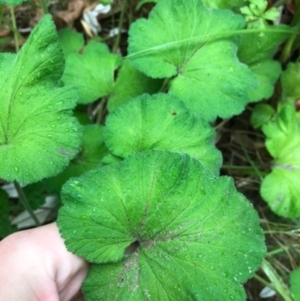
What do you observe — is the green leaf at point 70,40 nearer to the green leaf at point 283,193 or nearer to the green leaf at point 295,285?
the green leaf at point 283,193

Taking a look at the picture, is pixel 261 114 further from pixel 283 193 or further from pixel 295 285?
pixel 295 285

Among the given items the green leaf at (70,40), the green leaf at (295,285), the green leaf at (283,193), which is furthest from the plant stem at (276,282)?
the green leaf at (70,40)

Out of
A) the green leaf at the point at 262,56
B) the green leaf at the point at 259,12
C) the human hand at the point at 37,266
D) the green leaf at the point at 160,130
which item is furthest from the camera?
the green leaf at the point at 262,56

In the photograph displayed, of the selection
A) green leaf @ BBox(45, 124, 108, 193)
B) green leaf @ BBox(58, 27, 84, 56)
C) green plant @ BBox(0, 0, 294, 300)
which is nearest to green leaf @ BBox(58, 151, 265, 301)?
green plant @ BBox(0, 0, 294, 300)

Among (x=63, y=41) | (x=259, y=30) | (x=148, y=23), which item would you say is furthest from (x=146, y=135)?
(x=63, y=41)

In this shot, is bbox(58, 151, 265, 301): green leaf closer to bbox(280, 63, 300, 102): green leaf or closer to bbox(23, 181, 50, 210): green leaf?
bbox(23, 181, 50, 210): green leaf

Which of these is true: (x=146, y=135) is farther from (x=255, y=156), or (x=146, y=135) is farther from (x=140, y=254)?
(x=255, y=156)

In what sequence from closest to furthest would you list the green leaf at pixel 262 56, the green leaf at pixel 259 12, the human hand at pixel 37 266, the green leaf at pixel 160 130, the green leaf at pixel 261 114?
the human hand at pixel 37 266, the green leaf at pixel 160 130, the green leaf at pixel 259 12, the green leaf at pixel 262 56, the green leaf at pixel 261 114
